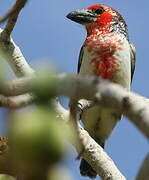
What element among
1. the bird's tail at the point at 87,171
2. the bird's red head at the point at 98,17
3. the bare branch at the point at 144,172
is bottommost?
the bird's tail at the point at 87,171

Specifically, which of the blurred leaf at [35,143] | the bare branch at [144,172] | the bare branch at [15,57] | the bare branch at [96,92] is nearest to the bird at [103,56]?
the bare branch at [15,57]

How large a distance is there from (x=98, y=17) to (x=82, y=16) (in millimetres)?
273

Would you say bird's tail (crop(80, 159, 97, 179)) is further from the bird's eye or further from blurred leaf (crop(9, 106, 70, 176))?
blurred leaf (crop(9, 106, 70, 176))

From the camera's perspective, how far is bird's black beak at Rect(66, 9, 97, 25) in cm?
552

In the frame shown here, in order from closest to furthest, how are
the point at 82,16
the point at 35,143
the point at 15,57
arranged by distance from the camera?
the point at 35,143 < the point at 15,57 < the point at 82,16

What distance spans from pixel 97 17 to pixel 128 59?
3.07ft

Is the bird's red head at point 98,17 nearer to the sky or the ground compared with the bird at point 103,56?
nearer to the sky

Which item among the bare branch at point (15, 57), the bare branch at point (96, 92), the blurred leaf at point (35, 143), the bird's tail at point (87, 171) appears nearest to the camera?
the blurred leaf at point (35, 143)

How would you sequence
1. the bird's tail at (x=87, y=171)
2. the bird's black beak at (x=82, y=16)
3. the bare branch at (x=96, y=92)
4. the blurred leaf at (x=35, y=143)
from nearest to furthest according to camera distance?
the blurred leaf at (x=35, y=143), the bare branch at (x=96, y=92), the bird's tail at (x=87, y=171), the bird's black beak at (x=82, y=16)

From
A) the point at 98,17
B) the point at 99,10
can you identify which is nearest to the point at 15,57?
the point at 98,17

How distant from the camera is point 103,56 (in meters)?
4.99

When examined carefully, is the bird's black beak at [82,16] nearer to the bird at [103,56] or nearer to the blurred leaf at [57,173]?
the bird at [103,56]

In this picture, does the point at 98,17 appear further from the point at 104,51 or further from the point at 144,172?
the point at 144,172

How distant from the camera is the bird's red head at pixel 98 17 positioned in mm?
5598
